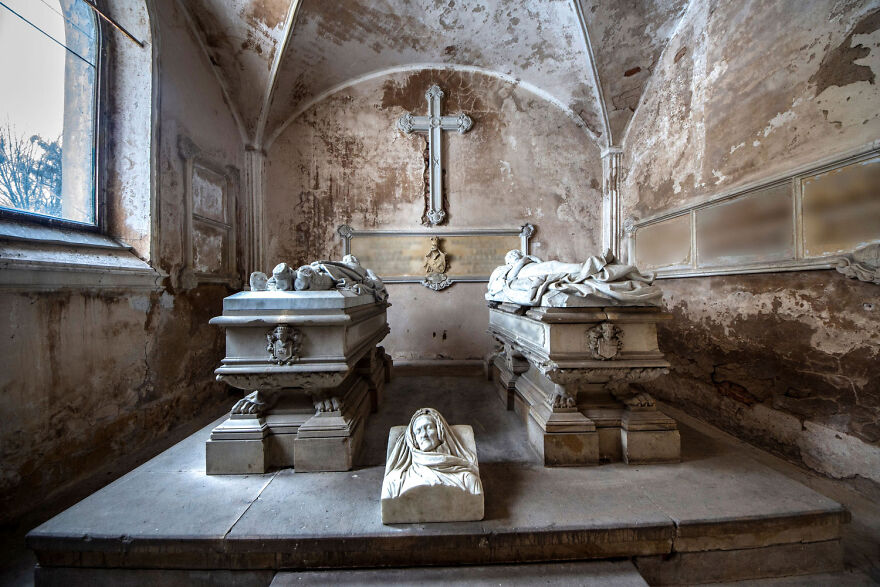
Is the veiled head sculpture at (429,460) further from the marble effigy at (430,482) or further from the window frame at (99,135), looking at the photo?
the window frame at (99,135)

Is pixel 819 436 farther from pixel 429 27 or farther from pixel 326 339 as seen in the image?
pixel 429 27

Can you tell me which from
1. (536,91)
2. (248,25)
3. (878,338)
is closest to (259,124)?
(248,25)

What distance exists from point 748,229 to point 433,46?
15.1 feet

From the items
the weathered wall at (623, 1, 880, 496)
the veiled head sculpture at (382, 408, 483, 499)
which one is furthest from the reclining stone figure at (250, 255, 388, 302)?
the weathered wall at (623, 1, 880, 496)

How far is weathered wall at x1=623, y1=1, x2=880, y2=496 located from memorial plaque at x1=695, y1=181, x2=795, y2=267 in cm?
17

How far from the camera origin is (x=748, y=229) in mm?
3025

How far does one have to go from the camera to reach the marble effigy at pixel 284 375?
2070 millimetres

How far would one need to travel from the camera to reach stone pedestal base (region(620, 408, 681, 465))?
219 cm

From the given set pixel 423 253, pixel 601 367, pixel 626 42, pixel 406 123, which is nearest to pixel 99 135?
pixel 406 123

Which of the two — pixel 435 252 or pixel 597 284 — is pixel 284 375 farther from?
pixel 435 252

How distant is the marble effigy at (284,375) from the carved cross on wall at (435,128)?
3.23 metres

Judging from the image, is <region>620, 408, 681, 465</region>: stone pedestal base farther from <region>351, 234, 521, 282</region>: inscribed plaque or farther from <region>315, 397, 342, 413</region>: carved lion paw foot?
<region>351, 234, 521, 282</region>: inscribed plaque

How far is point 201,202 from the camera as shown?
400cm

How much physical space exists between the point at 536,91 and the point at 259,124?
4242 mm
